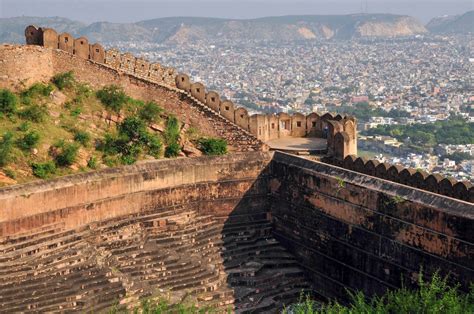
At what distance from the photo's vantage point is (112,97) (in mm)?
19156

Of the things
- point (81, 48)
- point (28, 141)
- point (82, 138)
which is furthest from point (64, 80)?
point (28, 141)

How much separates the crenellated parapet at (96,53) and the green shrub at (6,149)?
4195 millimetres

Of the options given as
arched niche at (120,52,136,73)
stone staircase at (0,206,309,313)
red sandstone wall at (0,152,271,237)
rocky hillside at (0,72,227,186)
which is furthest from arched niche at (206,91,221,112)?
stone staircase at (0,206,309,313)

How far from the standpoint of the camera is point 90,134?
17938 mm

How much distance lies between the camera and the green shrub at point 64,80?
1911cm

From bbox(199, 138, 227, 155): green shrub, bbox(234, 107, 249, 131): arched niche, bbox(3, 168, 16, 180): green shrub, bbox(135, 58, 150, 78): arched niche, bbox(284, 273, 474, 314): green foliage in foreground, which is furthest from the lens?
bbox(135, 58, 150, 78): arched niche

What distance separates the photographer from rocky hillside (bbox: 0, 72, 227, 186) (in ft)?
53.6

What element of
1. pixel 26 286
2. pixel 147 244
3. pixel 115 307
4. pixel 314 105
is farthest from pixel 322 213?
pixel 314 105

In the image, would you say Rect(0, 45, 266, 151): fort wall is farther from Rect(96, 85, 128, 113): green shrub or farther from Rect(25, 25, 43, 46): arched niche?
Rect(25, 25, 43, 46): arched niche

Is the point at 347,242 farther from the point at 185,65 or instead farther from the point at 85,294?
the point at 185,65

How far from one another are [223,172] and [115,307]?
5.07m

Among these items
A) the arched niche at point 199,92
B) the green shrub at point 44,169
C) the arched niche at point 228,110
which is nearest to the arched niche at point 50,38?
the arched niche at point 199,92

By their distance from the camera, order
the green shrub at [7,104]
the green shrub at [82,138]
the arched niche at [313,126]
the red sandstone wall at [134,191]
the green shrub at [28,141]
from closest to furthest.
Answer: the red sandstone wall at [134,191]
the green shrub at [28,141]
the green shrub at [82,138]
the green shrub at [7,104]
the arched niche at [313,126]

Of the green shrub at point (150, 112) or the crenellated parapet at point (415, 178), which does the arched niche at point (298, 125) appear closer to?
the crenellated parapet at point (415, 178)
